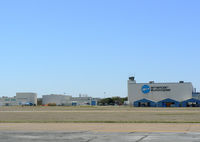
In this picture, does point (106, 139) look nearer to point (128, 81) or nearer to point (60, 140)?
point (60, 140)

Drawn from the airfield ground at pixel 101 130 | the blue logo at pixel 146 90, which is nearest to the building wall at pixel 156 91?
the blue logo at pixel 146 90

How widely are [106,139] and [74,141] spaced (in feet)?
5.82

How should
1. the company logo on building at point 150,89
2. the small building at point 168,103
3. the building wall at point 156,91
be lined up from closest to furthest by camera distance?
1. the small building at point 168,103
2. the building wall at point 156,91
3. the company logo on building at point 150,89

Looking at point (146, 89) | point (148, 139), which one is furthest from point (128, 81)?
point (148, 139)

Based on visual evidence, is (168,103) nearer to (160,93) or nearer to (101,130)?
(160,93)

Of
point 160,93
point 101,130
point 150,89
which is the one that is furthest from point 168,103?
point 101,130

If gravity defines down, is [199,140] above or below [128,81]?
below

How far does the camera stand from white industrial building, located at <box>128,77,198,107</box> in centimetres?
13325

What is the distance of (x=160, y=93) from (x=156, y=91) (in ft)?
→ 6.04

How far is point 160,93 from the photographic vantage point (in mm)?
136875

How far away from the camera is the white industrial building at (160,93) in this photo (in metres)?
133

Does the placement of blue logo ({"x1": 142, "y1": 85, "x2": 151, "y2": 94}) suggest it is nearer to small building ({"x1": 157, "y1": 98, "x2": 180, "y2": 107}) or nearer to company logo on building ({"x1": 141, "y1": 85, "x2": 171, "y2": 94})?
company logo on building ({"x1": 141, "y1": 85, "x2": 171, "y2": 94})

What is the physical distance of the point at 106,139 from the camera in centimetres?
1739

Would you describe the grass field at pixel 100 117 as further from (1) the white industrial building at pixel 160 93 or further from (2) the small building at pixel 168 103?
(1) the white industrial building at pixel 160 93
